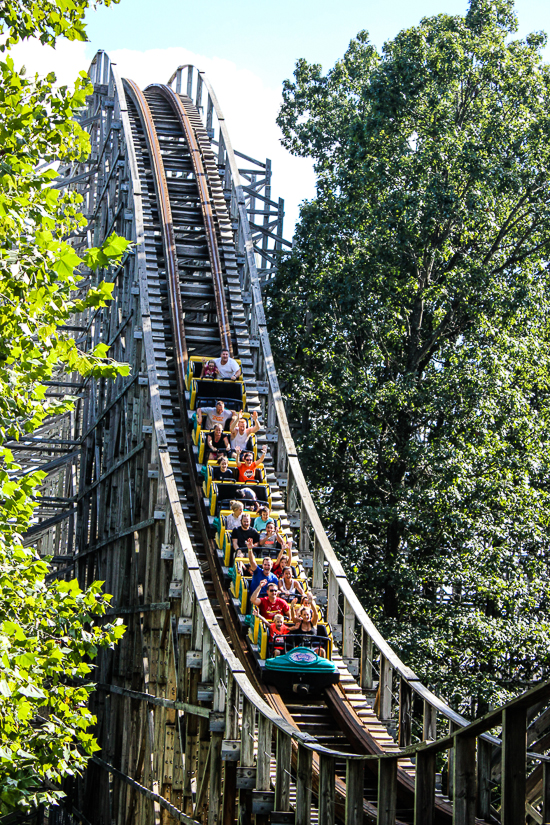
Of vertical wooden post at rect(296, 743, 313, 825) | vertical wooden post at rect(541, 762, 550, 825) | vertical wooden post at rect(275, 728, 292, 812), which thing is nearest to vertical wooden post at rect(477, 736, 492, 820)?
vertical wooden post at rect(296, 743, 313, 825)

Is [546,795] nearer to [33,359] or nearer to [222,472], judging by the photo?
[33,359]

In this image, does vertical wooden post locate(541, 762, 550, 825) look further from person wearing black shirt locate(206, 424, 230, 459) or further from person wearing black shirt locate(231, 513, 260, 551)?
person wearing black shirt locate(206, 424, 230, 459)

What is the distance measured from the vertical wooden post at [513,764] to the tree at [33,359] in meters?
2.61

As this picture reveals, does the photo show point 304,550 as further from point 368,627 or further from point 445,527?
point 445,527

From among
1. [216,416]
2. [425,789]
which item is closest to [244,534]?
[216,416]

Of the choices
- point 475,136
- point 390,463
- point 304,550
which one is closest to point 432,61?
point 475,136

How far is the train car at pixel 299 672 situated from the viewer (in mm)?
10711

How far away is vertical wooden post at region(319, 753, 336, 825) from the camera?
761cm

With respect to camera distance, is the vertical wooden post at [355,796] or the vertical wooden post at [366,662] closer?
the vertical wooden post at [355,796]

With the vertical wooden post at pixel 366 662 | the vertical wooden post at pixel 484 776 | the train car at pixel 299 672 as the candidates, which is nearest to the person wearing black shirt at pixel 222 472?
the vertical wooden post at pixel 366 662

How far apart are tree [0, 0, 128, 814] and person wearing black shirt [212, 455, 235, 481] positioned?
6.22m

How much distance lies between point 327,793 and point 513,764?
343 cm

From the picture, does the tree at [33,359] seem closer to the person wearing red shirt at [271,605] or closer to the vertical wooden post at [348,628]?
the person wearing red shirt at [271,605]

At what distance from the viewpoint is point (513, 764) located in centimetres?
455
